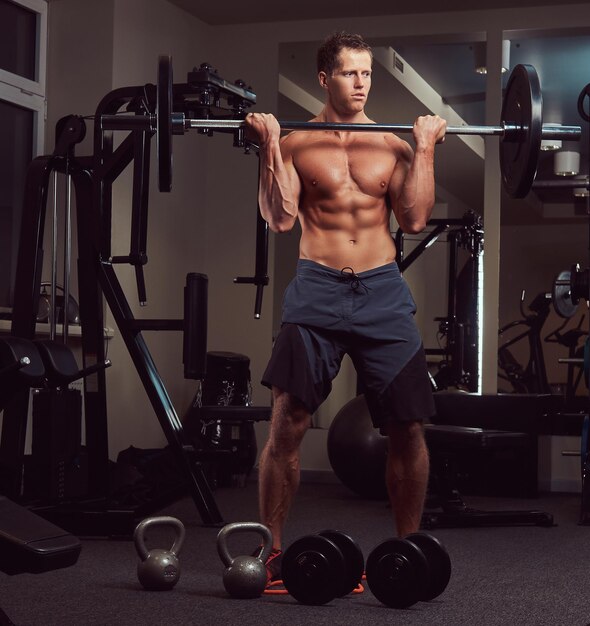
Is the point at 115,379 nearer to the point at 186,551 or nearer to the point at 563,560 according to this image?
the point at 186,551

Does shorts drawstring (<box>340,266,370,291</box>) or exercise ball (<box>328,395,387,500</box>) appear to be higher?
shorts drawstring (<box>340,266,370,291</box>)

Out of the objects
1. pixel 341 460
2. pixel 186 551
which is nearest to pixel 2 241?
pixel 341 460

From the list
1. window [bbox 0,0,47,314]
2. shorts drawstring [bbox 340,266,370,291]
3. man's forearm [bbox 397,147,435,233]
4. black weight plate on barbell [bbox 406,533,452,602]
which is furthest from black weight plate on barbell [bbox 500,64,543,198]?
window [bbox 0,0,47,314]

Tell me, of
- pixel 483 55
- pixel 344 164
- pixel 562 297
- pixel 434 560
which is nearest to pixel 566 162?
pixel 483 55

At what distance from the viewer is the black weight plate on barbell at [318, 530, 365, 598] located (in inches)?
99.5

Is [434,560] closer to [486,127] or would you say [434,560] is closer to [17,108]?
[486,127]

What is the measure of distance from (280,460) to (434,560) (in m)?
0.50

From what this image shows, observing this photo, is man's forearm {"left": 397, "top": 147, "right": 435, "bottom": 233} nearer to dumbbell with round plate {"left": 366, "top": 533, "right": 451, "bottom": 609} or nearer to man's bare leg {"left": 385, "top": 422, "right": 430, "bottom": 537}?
man's bare leg {"left": 385, "top": 422, "right": 430, "bottom": 537}

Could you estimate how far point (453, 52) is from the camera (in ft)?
21.5

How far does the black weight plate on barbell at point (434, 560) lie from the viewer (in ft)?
8.25

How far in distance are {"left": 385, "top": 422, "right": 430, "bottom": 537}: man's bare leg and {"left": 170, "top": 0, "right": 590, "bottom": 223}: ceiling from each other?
360cm

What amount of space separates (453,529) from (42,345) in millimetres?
2220

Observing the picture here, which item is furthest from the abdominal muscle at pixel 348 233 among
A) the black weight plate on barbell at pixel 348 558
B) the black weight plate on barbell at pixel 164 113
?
the black weight plate on barbell at pixel 348 558

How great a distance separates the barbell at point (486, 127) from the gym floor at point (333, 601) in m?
1.04
